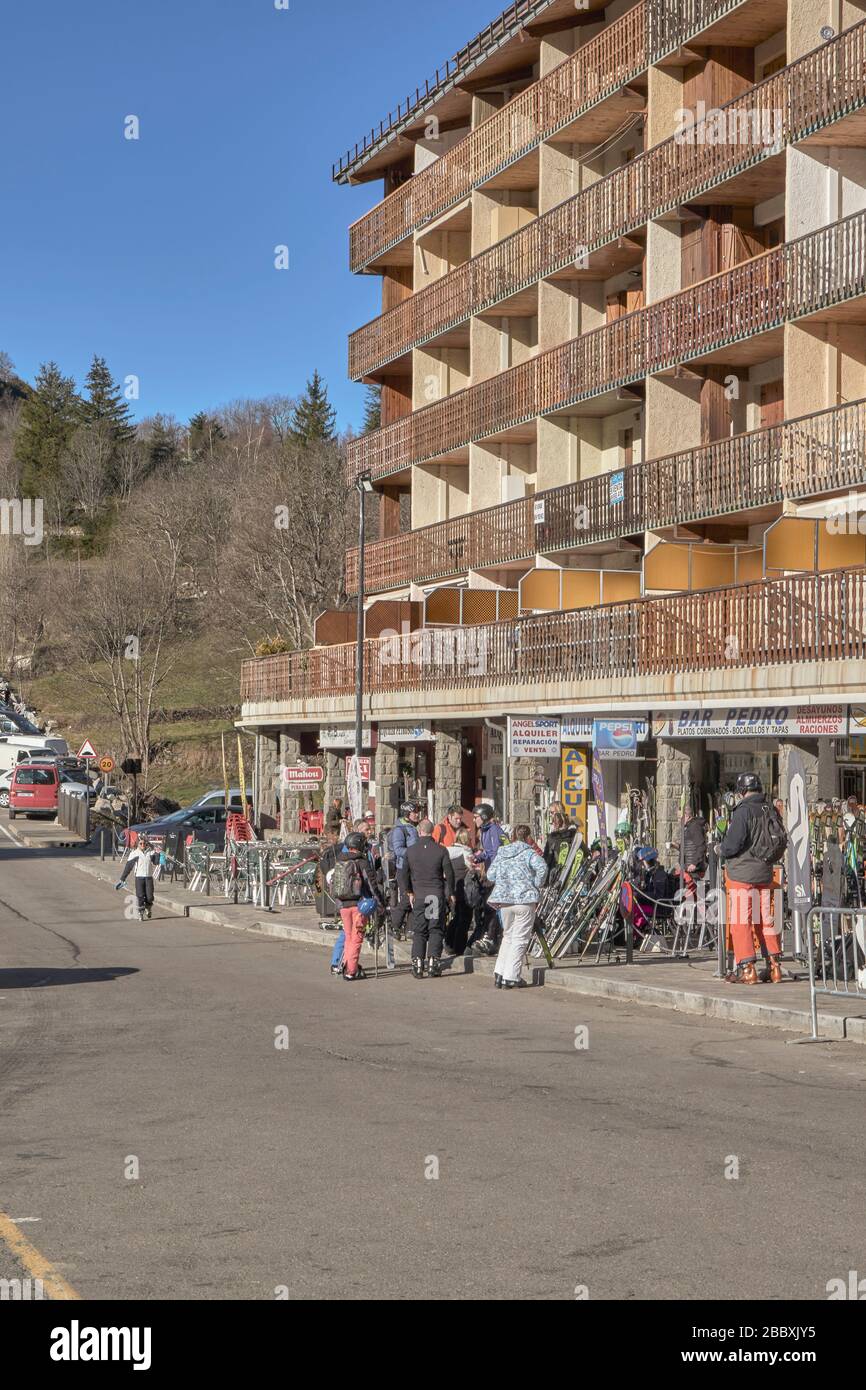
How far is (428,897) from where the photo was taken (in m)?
18.7

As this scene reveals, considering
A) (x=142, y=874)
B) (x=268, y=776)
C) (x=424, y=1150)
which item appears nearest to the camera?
(x=424, y=1150)

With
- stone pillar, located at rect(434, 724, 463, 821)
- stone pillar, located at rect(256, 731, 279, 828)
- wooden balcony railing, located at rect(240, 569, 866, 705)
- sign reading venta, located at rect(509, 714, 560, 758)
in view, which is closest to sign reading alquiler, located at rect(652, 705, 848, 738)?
wooden balcony railing, located at rect(240, 569, 866, 705)

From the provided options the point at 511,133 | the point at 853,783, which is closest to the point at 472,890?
the point at 853,783

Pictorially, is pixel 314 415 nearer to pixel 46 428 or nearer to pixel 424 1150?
pixel 46 428

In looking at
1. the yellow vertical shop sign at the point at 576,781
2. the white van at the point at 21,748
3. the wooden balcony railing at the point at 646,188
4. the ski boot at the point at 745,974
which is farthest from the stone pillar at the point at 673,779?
the white van at the point at 21,748

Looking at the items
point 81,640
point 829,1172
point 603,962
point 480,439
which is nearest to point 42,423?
point 81,640

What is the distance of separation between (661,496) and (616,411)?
5359mm

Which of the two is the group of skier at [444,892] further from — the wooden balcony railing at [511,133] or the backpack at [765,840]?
the wooden balcony railing at [511,133]

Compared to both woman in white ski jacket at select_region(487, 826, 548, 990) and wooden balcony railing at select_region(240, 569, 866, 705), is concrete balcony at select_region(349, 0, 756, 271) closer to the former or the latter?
wooden balcony railing at select_region(240, 569, 866, 705)

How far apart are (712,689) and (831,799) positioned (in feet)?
7.17

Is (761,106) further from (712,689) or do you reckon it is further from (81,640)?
(81,640)

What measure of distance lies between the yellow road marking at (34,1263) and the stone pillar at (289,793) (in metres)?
39.0

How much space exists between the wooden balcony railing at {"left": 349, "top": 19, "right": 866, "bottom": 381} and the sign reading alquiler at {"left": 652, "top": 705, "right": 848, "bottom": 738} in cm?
886

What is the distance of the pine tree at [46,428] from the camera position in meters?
147
